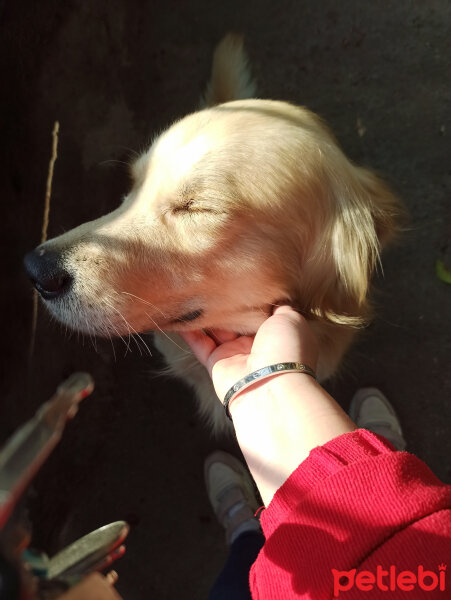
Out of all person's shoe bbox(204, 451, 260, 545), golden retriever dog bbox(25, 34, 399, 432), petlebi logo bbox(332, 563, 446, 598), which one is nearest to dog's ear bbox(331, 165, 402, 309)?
golden retriever dog bbox(25, 34, 399, 432)

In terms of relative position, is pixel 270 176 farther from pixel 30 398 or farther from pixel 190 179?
pixel 30 398

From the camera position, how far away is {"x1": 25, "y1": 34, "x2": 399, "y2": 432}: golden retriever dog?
1562 mm

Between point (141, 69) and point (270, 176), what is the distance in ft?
6.44

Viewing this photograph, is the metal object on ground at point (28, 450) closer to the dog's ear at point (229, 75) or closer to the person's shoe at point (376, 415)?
the dog's ear at point (229, 75)

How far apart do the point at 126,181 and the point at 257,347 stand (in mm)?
1736

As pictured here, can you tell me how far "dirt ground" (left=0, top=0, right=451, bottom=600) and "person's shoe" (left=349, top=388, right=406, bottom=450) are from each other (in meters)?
0.09

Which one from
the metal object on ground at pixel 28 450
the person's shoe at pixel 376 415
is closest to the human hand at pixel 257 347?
the metal object on ground at pixel 28 450

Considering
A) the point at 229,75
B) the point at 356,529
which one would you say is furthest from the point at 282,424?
the point at 229,75

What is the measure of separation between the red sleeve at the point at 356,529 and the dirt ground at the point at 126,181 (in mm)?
1453

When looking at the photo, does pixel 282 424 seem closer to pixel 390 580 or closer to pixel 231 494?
pixel 390 580

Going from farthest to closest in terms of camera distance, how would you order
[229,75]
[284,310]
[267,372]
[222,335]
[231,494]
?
[231,494], [229,75], [222,335], [284,310], [267,372]

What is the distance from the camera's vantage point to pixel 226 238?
1.59m

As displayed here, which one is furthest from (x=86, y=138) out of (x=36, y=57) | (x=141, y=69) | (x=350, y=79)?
(x=350, y=79)

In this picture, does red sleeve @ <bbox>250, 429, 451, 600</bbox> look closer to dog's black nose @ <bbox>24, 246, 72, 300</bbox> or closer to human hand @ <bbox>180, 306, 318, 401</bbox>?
human hand @ <bbox>180, 306, 318, 401</bbox>
